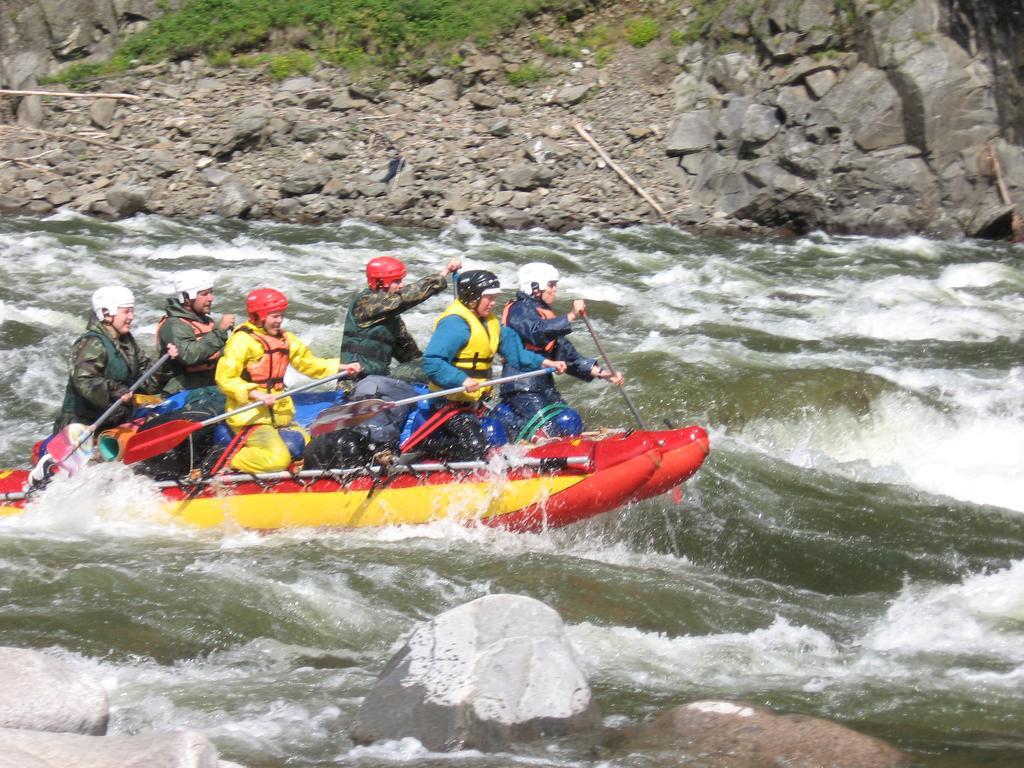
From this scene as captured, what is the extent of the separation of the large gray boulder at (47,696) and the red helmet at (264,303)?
3.67m

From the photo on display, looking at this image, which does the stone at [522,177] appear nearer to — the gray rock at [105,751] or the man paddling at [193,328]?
the man paddling at [193,328]

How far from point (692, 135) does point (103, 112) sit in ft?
31.4

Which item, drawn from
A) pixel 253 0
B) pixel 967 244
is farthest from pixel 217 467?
pixel 253 0

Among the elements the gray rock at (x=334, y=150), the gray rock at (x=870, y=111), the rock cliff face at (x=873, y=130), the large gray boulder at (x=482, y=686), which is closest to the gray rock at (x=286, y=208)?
the gray rock at (x=334, y=150)

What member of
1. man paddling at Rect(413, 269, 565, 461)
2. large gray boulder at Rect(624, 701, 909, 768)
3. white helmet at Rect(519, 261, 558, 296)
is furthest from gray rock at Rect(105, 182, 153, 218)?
large gray boulder at Rect(624, 701, 909, 768)

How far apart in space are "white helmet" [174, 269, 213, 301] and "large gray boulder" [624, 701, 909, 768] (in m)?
4.54

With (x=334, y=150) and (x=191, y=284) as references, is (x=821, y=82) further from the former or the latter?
(x=191, y=284)

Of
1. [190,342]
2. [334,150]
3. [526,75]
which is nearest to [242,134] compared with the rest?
[334,150]

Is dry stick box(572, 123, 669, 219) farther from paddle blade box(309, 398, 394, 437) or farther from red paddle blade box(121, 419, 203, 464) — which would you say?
red paddle blade box(121, 419, 203, 464)

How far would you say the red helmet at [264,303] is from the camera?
28.0 feet

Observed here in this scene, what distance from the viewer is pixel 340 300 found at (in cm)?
1550

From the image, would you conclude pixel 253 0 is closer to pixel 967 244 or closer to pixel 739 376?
pixel 967 244

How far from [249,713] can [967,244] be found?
1557cm

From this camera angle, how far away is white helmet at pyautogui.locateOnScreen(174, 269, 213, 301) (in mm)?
8820
